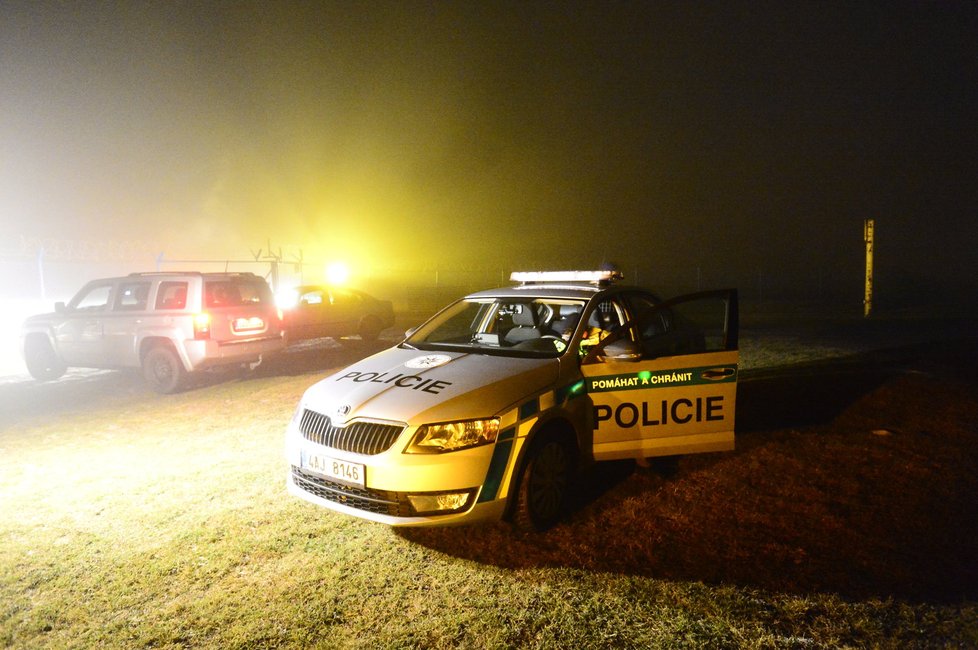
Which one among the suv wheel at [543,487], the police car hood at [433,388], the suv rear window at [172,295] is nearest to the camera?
the police car hood at [433,388]

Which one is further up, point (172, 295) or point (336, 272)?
point (336, 272)

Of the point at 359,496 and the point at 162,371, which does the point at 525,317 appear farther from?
the point at 162,371

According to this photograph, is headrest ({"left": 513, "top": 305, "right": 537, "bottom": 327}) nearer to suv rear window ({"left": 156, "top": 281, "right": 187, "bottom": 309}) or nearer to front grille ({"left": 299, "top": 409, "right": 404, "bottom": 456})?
front grille ({"left": 299, "top": 409, "right": 404, "bottom": 456})

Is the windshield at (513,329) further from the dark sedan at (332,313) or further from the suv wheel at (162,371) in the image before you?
the dark sedan at (332,313)

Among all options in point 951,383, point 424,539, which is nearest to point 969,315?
point 951,383

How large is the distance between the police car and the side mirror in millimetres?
10

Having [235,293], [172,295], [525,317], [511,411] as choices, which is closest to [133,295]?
[172,295]

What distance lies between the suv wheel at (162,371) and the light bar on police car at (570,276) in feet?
19.6

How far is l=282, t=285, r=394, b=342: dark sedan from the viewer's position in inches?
481

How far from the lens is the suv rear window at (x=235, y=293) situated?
29.2ft

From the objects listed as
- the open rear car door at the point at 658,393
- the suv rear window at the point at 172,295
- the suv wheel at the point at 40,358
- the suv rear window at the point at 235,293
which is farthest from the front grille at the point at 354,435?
the suv wheel at the point at 40,358

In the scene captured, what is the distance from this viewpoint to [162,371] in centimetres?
903

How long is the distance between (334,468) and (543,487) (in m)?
1.33

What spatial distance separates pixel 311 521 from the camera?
4.16 metres
